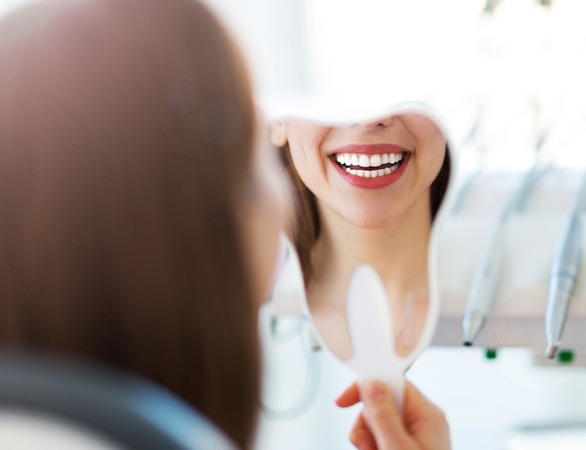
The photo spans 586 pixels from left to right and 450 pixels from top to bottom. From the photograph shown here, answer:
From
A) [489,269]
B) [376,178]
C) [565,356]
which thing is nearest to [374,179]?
[376,178]

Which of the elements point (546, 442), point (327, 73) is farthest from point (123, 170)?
point (546, 442)

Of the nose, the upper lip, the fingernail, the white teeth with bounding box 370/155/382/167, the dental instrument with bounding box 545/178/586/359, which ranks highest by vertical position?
the nose

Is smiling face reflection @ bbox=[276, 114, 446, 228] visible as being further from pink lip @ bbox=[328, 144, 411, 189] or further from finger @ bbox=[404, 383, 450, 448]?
finger @ bbox=[404, 383, 450, 448]

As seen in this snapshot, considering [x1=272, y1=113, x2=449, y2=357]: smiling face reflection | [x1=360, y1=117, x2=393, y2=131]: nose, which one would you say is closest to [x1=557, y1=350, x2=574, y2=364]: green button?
[x1=272, y1=113, x2=449, y2=357]: smiling face reflection

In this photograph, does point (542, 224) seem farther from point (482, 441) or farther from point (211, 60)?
point (211, 60)

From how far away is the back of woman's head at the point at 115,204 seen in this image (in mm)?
398

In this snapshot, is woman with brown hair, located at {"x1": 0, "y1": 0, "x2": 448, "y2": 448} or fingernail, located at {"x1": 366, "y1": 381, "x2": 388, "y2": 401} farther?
fingernail, located at {"x1": 366, "y1": 381, "x2": 388, "y2": 401}

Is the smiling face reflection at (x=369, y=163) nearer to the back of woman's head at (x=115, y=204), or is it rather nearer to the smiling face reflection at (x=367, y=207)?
the smiling face reflection at (x=367, y=207)

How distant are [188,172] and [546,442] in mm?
615

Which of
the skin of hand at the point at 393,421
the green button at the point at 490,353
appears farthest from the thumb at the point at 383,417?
the green button at the point at 490,353

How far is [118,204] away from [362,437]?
0.32 meters

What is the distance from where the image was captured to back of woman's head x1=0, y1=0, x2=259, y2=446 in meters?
0.40

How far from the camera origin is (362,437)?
0.64 meters

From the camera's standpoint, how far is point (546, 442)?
0.89m
